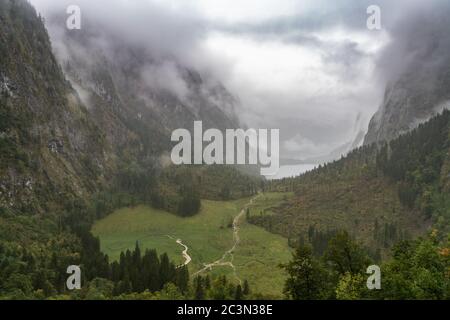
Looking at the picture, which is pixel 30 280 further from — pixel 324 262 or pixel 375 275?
pixel 375 275

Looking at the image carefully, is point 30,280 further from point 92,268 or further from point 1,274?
point 92,268

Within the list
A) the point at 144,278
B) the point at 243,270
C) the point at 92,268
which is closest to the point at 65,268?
the point at 92,268

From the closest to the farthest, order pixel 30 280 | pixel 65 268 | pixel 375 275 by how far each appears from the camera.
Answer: pixel 375 275
pixel 30 280
pixel 65 268

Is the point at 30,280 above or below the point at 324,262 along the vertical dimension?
below

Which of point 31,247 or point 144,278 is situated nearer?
point 144,278
